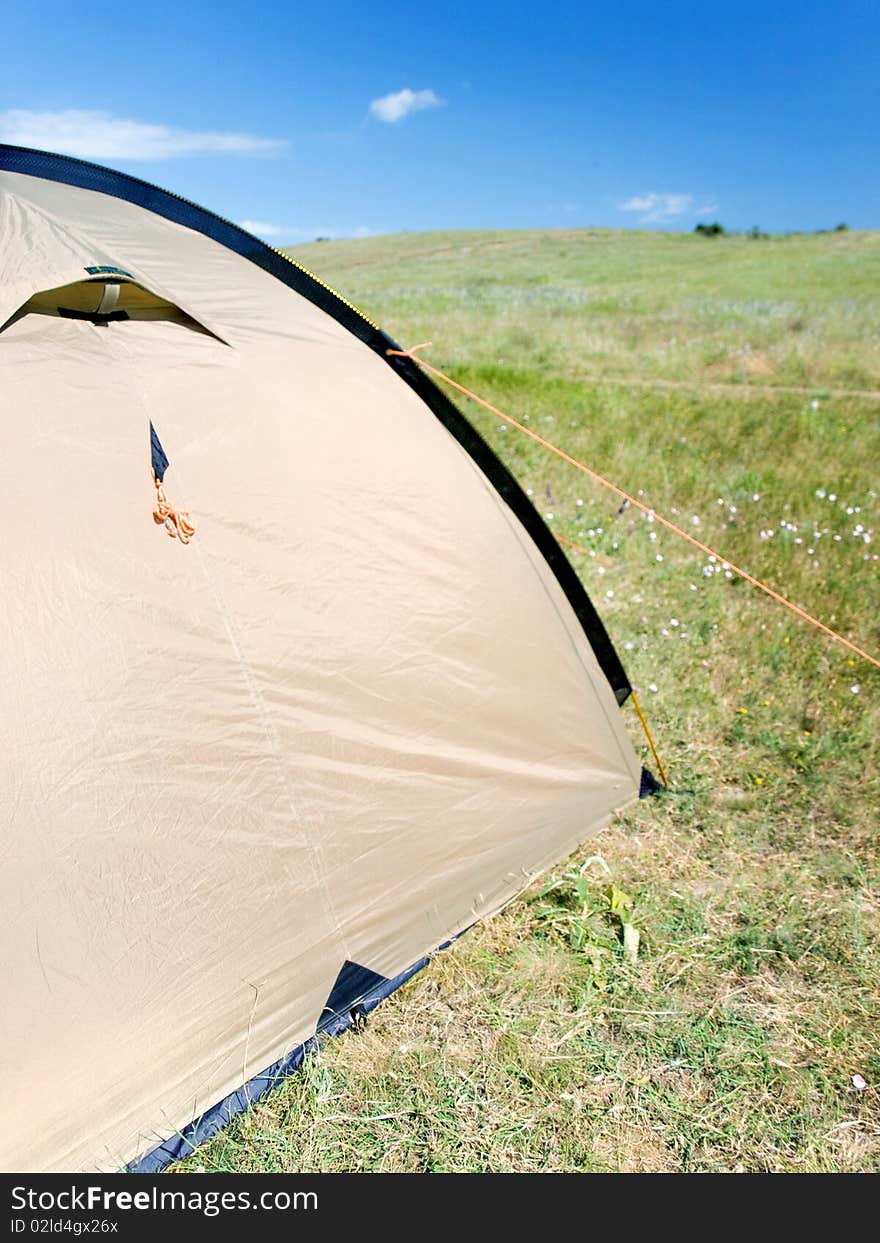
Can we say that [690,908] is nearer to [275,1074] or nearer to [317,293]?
[275,1074]

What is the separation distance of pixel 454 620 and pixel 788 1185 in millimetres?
1933

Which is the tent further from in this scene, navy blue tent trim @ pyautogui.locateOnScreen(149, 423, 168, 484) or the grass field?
the grass field

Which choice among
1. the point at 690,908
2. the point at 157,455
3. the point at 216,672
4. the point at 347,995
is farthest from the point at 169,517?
the point at 690,908

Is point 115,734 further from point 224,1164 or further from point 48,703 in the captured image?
point 224,1164

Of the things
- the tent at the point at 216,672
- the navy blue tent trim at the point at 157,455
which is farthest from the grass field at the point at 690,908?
the navy blue tent trim at the point at 157,455

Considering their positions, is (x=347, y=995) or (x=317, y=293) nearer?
(x=347, y=995)

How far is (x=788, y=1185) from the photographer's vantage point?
232cm

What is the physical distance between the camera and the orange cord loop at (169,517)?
2451mm

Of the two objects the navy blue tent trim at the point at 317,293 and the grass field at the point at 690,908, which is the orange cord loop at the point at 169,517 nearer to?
the navy blue tent trim at the point at 317,293

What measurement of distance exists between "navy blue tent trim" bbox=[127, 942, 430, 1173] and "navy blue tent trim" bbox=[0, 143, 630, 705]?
164 cm

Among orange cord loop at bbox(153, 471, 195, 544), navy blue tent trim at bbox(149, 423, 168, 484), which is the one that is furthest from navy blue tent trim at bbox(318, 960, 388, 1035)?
navy blue tent trim at bbox(149, 423, 168, 484)

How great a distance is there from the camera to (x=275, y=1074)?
252 cm

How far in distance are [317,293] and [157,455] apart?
1022mm

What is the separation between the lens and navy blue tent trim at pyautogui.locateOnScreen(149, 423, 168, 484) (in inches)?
97.4
